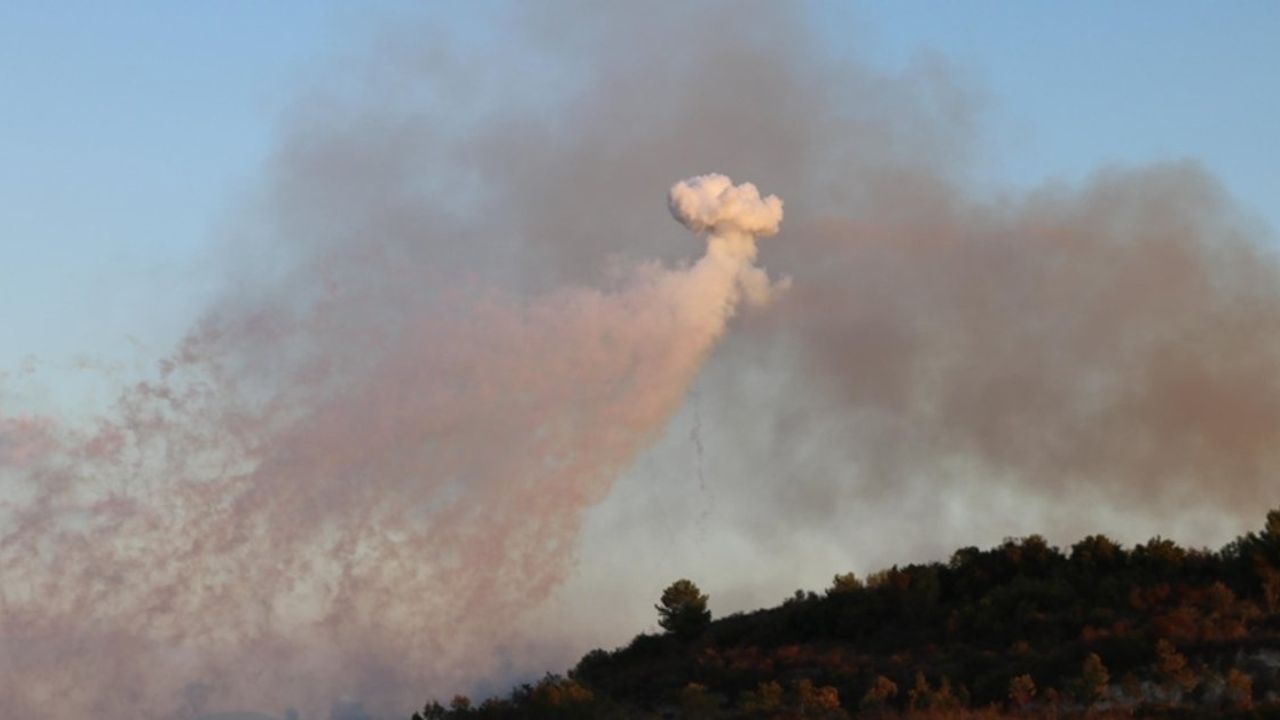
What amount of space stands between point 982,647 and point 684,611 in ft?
62.9

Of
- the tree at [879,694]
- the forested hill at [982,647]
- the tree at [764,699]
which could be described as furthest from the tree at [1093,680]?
the tree at [764,699]

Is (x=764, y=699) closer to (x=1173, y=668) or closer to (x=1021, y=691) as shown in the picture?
(x=1021, y=691)

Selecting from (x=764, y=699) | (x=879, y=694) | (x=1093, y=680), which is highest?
(x=764, y=699)

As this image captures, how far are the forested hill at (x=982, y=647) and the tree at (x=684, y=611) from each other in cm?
7

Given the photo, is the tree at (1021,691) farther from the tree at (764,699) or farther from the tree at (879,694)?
the tree at (764,699)

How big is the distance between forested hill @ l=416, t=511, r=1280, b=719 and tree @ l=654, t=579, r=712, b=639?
74mm

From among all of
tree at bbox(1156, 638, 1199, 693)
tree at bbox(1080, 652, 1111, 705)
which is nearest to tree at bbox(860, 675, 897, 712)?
tree at bbox(1080, 652, 1111, 705)

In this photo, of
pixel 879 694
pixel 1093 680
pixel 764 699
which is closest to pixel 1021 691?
pixel 1093 680

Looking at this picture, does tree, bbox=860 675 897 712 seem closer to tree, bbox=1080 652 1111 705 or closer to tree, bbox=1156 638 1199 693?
tree, bbox=1080 652 1111 705

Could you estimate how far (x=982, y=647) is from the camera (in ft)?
215

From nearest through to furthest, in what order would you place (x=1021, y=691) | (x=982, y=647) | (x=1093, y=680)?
(x=1093, y=680), (x=1021, y=691), (x=982, y=647)

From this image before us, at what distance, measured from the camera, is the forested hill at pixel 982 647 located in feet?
183

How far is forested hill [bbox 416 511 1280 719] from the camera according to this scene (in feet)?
183

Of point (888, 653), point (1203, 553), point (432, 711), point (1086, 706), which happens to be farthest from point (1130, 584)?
point (432, 711)
